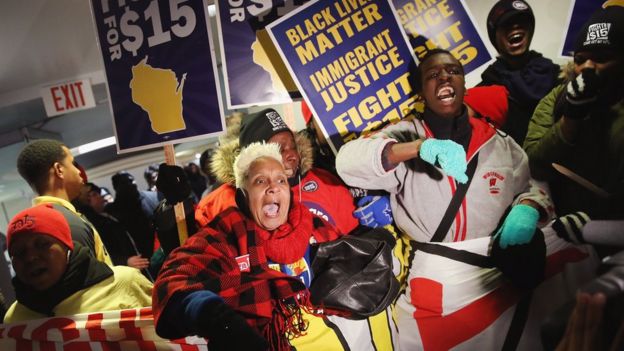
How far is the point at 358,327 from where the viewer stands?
1.71 metres

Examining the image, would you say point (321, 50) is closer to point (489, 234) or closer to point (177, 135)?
point (177, 135)

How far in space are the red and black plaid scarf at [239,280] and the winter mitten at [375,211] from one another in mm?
454

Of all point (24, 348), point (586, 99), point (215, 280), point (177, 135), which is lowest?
point (24, 348)

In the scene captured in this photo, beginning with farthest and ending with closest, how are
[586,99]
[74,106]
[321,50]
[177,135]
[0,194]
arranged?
[0,194] → [74,106] → [177,135] → [321,50] → [586,99]

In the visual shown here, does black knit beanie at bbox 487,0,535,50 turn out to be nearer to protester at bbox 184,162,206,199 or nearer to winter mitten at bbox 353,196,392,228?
winter mitten at bbox 353,196,392,228

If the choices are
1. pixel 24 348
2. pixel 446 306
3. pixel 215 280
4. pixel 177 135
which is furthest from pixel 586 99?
pixel 24 348

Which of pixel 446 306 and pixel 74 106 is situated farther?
pixel 74 106

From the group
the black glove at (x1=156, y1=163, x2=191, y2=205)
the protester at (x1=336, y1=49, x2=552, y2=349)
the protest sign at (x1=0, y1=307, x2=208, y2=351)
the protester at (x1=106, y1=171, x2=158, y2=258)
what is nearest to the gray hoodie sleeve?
the protester at (x1=336, y1=49, x2=552, y2=349)

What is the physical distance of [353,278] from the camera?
1651mm

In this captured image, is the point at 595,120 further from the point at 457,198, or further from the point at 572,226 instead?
the point at 457,198

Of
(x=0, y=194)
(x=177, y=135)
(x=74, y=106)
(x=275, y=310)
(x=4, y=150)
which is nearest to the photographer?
(x=275, y=310)

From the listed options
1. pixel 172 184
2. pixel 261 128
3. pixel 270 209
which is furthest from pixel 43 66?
pixel 270 209

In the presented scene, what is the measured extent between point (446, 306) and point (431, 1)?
60.9 inches

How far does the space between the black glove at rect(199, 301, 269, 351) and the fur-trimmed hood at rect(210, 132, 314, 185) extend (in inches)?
41.9
